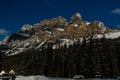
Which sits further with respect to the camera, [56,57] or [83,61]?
[56,57]

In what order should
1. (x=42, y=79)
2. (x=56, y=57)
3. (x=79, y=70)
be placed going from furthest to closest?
1. (x=56, y=57)
2. (x=79, y=70)
3. (x=42, y=79)

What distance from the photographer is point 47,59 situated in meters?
132

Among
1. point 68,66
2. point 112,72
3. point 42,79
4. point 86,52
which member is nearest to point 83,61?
point 86,52

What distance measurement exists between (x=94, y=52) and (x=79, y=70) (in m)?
10.5

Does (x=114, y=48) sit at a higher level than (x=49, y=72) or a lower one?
higher

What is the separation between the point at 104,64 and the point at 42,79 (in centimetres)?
7859

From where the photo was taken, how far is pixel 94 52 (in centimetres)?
12156

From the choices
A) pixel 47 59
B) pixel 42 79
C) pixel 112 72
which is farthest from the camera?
pixel 47 59

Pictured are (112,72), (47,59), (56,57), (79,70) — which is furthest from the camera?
(56,57)

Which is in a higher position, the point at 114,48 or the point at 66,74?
the point at 114,48

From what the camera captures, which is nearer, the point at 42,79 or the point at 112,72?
the point at 42,79

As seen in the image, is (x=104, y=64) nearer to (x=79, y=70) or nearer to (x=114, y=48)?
(x=79, y=70)

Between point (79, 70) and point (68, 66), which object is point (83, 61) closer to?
point (79, 70)

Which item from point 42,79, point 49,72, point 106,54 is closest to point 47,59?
point 49,72
